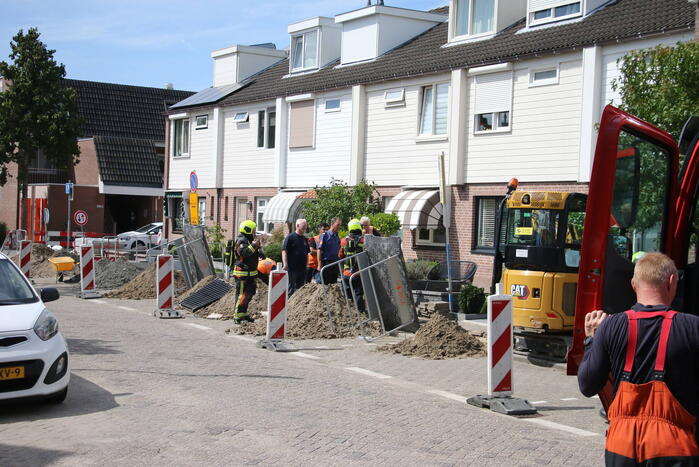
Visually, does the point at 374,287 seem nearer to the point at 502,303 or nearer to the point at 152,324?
the point at 152,324

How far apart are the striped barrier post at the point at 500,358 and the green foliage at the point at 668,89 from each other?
5.14m

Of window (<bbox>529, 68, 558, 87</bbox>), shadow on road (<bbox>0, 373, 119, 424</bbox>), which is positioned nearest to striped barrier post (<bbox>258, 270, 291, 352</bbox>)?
shadow on road (<bbox>0, 373, 119, 424</bbox>)

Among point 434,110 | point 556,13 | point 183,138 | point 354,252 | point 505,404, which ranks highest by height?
point 556,13

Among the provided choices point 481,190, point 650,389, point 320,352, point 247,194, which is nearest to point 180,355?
point 320,352

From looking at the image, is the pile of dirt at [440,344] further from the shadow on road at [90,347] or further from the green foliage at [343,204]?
the green foliage at [343,204]

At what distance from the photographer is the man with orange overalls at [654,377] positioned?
Result: 3.72m

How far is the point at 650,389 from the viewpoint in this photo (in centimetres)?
377

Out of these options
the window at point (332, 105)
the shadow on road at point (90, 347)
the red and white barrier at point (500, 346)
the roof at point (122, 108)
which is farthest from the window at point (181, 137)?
the red and white barrier at point (500, 346)

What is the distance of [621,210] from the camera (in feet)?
22.1

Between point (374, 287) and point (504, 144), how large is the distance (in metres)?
9.86

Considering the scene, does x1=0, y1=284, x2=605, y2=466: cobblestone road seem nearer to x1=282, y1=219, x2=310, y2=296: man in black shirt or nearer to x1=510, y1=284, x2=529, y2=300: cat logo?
x1=510, y1=284, x2=529, y2=300: cat logo

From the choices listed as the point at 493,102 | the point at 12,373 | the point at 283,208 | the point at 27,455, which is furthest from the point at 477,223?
the point at 27,455

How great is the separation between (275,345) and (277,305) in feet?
1.99

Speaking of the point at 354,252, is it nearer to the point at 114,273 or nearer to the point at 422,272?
the point at 422,272
